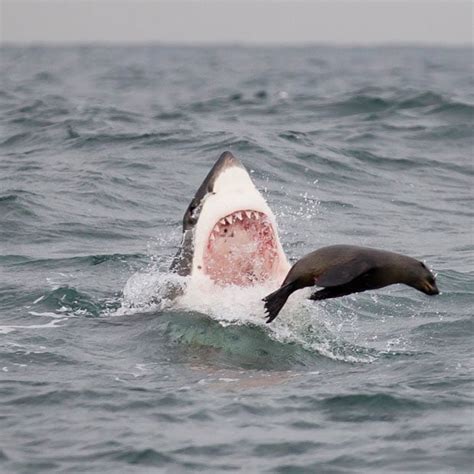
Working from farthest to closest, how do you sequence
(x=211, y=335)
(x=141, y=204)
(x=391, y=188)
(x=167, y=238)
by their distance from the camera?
(x=391, y=188) → (x=141, y=204) → (x=167, y=238) → (x=211, y=335)

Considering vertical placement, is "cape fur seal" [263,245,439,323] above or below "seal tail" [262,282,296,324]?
above

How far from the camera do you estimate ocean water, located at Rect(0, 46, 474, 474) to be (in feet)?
24.0

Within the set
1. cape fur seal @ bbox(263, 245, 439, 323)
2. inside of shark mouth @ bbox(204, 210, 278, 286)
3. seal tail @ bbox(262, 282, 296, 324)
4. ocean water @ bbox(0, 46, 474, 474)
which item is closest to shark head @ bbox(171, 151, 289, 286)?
inside of shark mouth @ bbox(204, 210, 278, 286)

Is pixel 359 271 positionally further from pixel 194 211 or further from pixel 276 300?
pixel 194 211

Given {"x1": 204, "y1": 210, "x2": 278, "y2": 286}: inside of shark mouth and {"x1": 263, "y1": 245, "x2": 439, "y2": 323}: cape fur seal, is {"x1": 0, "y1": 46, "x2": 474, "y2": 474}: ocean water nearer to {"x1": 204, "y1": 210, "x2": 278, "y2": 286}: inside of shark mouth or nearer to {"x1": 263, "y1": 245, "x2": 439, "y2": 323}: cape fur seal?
{"x1": 204, "y1": 210, "x2": 278, "y2": 286}: inside of shark mouth

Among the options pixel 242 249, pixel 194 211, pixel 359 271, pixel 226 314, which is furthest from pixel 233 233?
pixel 359 271

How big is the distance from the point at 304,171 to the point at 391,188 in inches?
49.1

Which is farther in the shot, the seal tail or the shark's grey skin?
the shark's grey skin

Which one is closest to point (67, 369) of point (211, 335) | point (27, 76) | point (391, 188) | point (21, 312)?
point (211, 335)

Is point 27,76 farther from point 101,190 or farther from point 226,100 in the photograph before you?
point 101,190

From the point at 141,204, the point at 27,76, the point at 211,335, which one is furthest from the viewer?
the point at 27,76

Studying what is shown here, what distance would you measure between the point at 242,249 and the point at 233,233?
14 cm

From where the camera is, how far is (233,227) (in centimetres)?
892

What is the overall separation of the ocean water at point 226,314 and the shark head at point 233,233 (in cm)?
21
